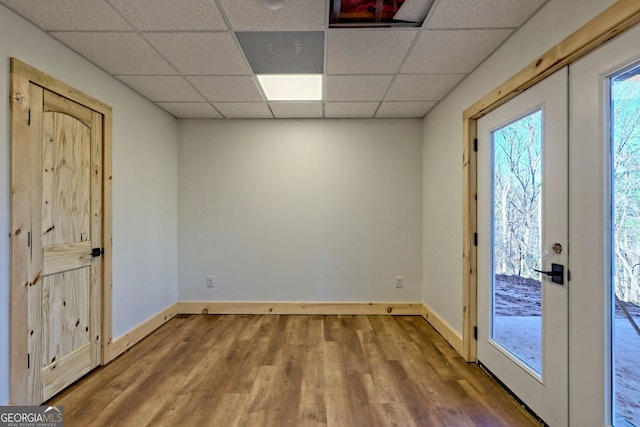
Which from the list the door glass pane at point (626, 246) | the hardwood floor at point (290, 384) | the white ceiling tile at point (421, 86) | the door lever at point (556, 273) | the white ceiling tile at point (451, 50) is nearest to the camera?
the door glass pane at point (626, 246)

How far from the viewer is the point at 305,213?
375 centimetres

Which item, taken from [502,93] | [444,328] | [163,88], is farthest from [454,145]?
[163,88]

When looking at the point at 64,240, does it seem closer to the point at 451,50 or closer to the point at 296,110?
the point at 296,110

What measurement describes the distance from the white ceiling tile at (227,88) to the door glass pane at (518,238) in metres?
2.16

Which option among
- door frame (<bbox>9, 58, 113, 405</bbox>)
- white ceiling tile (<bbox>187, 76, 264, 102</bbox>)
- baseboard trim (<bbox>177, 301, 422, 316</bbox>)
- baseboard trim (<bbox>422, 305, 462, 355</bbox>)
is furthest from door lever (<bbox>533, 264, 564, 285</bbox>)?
door frame (<bbox>9, 58, 113, 405</bbox>)

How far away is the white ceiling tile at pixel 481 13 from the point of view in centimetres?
170

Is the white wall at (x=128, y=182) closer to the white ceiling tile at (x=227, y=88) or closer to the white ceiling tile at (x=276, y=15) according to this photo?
the white ceiling tile at (x=227, y=88)

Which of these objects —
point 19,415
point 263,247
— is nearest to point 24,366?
point 19,415

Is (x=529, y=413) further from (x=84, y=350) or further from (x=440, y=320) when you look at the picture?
(x=84, y=350)

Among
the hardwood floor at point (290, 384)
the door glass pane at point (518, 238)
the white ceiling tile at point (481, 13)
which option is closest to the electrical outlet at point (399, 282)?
the hardwood floor at point (290, 384)

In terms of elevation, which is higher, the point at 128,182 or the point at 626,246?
the point at 128,182

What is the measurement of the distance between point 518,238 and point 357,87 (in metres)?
1.87

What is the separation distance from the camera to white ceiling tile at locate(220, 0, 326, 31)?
1.72 m

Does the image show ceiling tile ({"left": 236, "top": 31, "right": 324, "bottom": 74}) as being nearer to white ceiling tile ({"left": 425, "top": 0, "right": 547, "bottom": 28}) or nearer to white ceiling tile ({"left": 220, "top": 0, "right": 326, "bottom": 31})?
white ceiling tile ({"left": 220, "top": 0, "right": 326, "bottom": 31})
